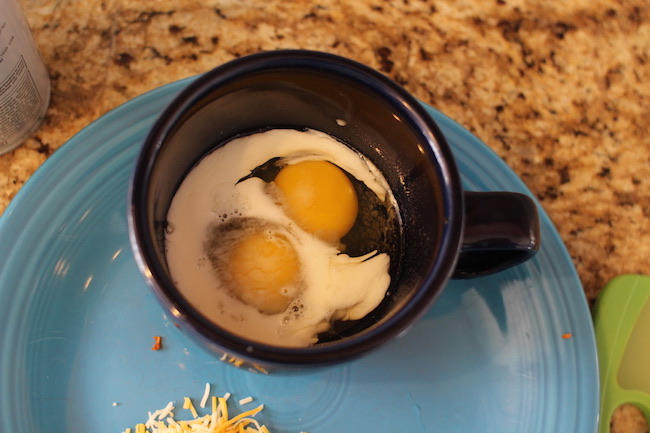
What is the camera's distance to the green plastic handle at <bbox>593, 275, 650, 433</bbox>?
2.95 ft

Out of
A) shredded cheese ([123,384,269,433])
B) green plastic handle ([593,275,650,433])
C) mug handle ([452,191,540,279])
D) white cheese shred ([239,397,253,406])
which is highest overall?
mug handle ([452,191,540,279])

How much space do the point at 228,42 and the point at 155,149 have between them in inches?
17.8

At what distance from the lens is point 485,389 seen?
83 cm

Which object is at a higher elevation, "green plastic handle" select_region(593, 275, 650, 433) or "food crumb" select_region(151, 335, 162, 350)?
"green plastic handle" select_region(593, 275, 650, 433)

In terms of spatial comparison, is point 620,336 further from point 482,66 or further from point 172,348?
point 172,348

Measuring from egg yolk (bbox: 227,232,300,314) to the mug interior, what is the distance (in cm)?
11

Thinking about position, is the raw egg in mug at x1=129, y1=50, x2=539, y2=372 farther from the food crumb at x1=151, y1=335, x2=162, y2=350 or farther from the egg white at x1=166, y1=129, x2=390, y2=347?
the food crumb at x1=151, y1=335, x2=162, y2=350

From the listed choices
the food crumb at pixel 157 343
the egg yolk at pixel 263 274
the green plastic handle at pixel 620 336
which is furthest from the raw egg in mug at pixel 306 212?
the green plastic handle at pixel 620 336

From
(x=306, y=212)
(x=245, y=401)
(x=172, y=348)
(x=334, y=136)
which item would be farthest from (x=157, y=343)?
(x=334, y=136)

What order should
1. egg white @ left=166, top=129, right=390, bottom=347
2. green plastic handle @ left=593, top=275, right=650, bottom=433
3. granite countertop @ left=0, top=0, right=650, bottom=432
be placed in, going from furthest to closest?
1. granite countertop @ left=0, top=0, right=650, bottom=432
2. green plastic handle @ left=593, top=275, right=650, bottom=433
3. egg white @ left=166, top=129, right=390, bottom=347

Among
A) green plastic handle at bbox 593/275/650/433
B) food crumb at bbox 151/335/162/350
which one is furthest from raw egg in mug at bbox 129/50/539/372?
green plastic handle at bbox 593/275/650/433

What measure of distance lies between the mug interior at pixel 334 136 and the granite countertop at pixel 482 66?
27cm

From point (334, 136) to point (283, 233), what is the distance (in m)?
0.15

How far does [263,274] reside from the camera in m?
0.79
